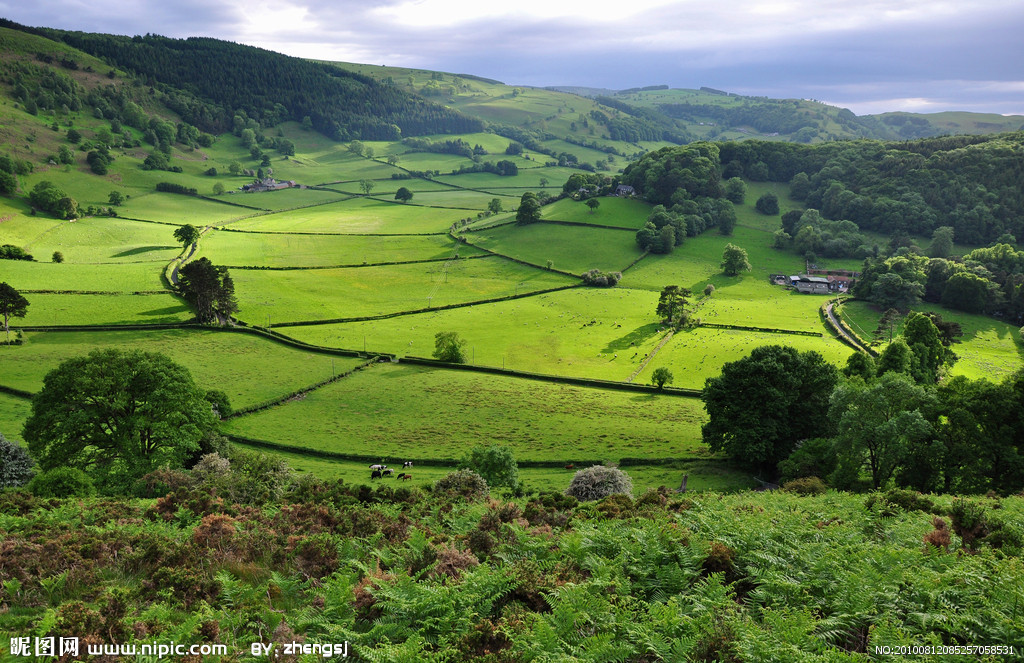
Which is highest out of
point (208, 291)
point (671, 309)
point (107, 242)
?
point (107, 242)

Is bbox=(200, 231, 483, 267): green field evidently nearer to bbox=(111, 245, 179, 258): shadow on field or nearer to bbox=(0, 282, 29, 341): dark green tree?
bbox=(111, 245, 179, 258): shadow on field

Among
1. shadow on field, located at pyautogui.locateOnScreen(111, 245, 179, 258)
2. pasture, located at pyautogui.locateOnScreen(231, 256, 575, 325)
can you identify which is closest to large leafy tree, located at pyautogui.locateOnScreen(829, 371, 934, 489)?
pasture, located at pyautogui.locateOnScreen(231, 256, 575, 325)

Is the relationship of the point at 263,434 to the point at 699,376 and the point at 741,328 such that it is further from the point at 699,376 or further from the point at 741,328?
the point at 741,328

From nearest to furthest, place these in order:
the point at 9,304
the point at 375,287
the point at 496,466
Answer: the point at 496,466
the point at 9,304
the point at 375,287

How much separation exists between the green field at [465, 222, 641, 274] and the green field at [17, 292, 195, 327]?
7669 cm

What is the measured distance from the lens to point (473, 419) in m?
65.4

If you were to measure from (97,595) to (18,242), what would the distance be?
147069mm

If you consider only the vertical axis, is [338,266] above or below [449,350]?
above

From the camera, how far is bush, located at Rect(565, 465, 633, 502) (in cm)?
4394

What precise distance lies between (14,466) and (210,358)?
128ft

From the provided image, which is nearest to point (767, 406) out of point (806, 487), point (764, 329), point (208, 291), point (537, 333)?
point (806, 487)

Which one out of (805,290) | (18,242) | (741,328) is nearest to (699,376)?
(741,328)

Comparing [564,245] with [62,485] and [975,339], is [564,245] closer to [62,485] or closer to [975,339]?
[975,339]

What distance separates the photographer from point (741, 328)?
4124 inches
